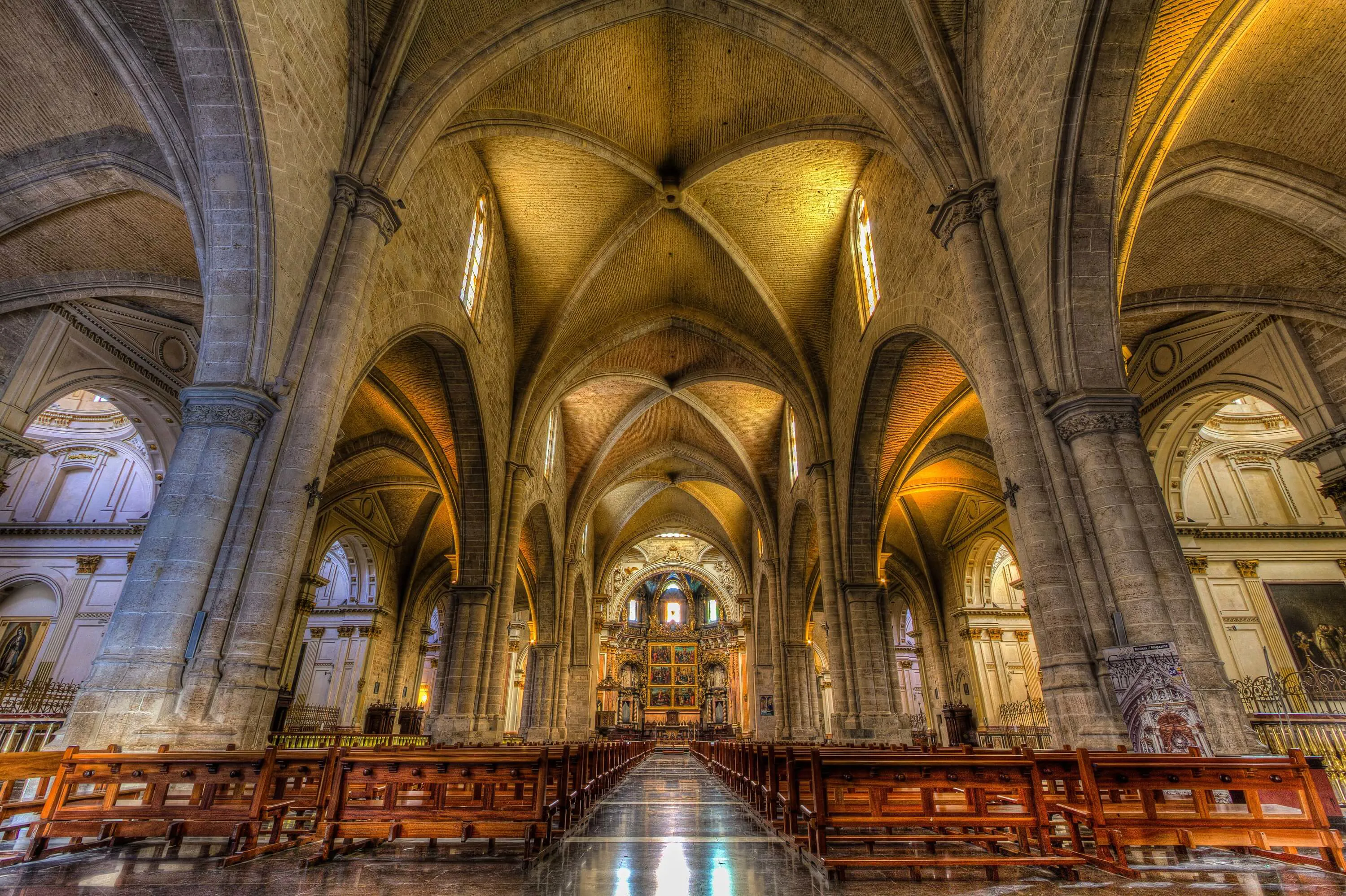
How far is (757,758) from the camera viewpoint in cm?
751

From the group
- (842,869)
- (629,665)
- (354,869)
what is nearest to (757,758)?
(842,869)

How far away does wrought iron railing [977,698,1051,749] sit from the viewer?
18172mm

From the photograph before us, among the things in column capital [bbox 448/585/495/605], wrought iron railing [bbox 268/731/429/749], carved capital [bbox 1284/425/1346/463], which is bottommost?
wrought iron railing [bbox 268/731/429/749]

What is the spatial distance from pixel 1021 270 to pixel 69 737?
11109mm

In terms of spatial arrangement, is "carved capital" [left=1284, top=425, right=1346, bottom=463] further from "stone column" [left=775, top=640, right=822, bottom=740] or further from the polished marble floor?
"stone column" [left=775, top=640, right=822, bottom=740]

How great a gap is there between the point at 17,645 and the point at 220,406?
1770cm

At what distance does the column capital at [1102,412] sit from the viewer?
7.11 meters

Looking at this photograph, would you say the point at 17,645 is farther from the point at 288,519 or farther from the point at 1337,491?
the point at 1337,491

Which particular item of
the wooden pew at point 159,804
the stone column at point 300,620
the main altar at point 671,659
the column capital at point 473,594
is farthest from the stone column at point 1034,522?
the main altar at point 671,659

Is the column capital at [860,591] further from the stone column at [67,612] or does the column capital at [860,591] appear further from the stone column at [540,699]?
the stone column at [67,612]

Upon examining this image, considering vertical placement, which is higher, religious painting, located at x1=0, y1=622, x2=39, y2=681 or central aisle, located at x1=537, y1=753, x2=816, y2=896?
religious painting, located at x1=0, y1=622, x2=39, y2=681

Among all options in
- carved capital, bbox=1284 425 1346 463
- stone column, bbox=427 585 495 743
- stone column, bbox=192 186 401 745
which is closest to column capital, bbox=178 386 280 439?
stone column, bbox=192 186 401 745

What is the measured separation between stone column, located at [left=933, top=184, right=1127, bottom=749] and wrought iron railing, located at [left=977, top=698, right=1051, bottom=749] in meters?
12.6

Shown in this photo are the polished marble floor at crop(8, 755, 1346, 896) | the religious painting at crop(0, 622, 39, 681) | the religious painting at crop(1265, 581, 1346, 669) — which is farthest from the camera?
the religious painting at crop(0, 622, 39, 681)
